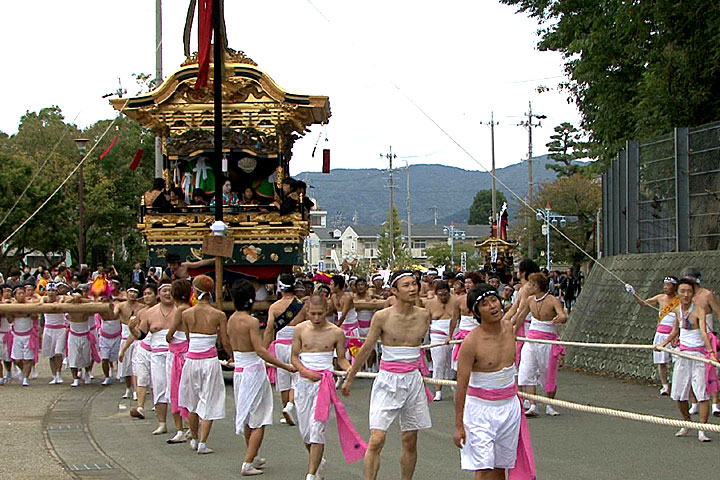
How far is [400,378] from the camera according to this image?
8.18 meters

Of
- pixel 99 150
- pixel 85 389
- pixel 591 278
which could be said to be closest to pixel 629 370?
pixel 591 278

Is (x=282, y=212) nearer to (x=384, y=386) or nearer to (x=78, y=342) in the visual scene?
(x=78, y=342)

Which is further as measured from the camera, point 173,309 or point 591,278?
point 591,278

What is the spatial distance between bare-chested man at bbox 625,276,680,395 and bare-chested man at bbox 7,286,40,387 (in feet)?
32.7

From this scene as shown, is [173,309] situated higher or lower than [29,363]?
higher

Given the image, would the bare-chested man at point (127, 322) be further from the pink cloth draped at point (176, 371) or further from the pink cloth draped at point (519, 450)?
the pink cloth draped at point (519, 450)

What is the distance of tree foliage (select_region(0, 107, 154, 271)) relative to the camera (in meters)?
39.8

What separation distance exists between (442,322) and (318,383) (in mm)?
6477

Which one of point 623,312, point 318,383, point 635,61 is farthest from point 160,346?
point 635,61

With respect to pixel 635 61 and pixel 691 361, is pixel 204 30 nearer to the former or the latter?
pixel 691 361

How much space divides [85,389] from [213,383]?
278 inches

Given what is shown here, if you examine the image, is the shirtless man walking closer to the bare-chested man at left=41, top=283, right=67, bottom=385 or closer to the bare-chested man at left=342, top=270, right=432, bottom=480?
the bare-chested man at left=342, top=270, right=432, bottom=480

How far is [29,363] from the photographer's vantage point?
1738 cm

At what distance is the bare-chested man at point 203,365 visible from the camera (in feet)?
33.6
